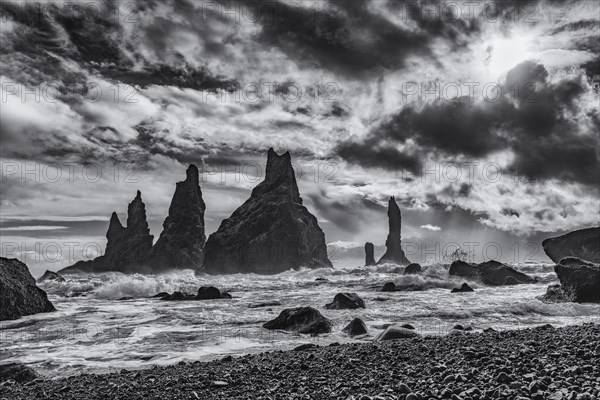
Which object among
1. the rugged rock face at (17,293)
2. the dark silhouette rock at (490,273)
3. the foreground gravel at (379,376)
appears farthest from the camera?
the dark silhouette rock at (490,273)

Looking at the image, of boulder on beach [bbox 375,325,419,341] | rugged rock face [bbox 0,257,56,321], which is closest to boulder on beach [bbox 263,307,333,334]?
boulder on beach [bbox 375,325,419,341]

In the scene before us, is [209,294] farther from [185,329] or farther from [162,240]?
[162,240]

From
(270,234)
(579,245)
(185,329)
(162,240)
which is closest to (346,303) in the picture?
(185,329)

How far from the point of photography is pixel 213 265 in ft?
565

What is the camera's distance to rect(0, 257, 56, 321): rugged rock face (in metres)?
21.2

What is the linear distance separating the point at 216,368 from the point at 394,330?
6.06 metres

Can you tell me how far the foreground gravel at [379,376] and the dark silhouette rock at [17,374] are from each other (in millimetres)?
544

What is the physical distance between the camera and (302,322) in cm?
1582

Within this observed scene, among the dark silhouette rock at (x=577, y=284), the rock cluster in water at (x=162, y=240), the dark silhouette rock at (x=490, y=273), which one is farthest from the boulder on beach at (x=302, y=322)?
the rock cluster in water at (x=162, y=240)

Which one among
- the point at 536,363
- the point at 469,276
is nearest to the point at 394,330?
the point at 536,363

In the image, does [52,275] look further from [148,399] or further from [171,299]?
[148,399]

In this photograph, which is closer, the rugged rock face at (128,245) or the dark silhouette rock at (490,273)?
the dark silhouette rock at (490,273)

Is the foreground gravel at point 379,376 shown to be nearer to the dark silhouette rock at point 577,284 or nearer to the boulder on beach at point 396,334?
the boulder on beach at point 396,334

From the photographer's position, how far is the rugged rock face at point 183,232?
178 m
